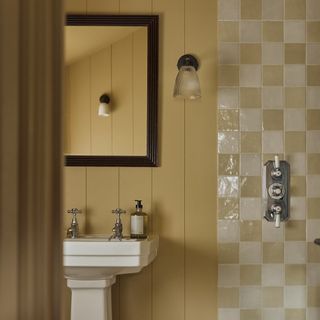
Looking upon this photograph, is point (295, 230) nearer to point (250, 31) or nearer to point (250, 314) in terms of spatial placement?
point (250, 314)

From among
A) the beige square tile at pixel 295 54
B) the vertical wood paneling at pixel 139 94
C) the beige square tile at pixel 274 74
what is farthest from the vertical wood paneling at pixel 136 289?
the beige square tile at pixel 295 54

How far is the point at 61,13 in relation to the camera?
0.35 metres

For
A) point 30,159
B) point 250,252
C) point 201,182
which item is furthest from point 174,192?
point 30,159

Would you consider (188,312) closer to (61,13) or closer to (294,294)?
(294,294)

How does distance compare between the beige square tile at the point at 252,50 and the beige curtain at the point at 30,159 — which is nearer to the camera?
the beige curtain at the point at 30,159

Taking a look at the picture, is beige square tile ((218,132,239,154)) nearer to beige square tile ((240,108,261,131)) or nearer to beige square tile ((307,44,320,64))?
beige square tile ((240,108,261,131))

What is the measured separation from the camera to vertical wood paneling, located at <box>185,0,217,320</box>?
241 centimetres

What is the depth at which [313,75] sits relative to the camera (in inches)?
95.9

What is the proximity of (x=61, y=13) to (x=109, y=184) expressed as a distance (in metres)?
2.10

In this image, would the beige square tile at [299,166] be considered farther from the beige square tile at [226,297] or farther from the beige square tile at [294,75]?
the beige square tile at [226,297]

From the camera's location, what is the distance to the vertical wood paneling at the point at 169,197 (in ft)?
7.90

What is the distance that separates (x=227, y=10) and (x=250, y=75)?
325 mm

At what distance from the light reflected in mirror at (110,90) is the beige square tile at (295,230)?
0.76m

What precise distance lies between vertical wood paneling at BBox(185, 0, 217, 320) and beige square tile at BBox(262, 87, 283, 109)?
240 mm
